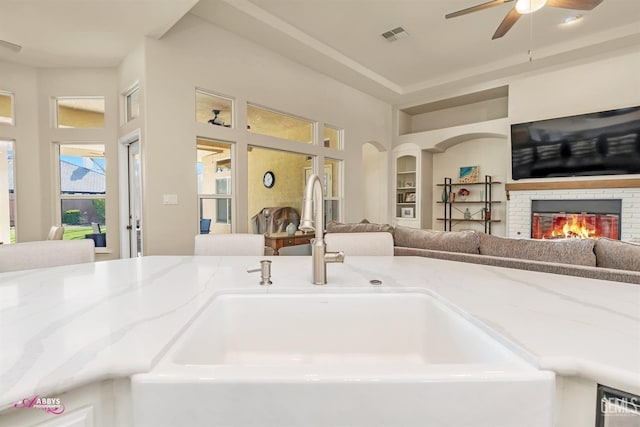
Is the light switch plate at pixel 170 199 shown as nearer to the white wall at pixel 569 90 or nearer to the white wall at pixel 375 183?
the white wall at pixel 375 183

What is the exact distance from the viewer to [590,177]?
4.54 meters

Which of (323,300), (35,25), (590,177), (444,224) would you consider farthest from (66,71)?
(590,177)

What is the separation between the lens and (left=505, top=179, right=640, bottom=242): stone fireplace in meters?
4.26

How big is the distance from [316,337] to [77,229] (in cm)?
462

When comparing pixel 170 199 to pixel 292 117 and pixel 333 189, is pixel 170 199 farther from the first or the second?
pixel 333 189

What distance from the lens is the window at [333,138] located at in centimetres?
555

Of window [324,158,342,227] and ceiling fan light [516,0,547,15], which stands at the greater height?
ceiling fan light [516,0,547,15]

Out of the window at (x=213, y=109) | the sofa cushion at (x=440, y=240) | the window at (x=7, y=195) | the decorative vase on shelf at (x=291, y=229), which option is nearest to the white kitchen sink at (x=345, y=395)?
the sofa cushion at (x=440, y=240)

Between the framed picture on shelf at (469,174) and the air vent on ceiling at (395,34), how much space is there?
9.97ft

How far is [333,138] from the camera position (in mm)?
5648

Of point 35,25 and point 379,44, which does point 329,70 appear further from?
point 35,25

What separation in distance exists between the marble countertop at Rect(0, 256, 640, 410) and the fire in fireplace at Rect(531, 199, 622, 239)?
4.51 metres

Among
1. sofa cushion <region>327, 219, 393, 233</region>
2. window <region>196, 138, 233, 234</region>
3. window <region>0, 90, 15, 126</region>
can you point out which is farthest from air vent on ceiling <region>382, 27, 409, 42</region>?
window <region>0, 90, 15, 126</region>

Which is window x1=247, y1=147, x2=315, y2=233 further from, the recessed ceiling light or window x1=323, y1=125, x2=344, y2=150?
the recessed ceiling light
